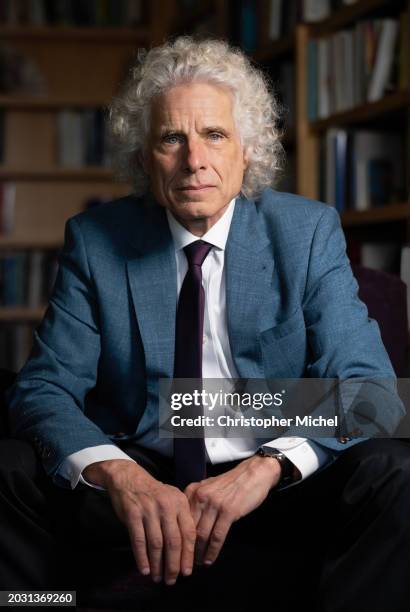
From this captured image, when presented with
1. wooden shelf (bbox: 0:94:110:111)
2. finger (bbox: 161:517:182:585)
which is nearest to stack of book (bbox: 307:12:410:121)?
wooden shelf (bbox: 0:94:110:111)

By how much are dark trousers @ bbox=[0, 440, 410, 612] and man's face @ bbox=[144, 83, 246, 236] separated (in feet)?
1.80

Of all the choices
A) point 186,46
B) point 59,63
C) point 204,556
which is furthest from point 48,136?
point 204,556

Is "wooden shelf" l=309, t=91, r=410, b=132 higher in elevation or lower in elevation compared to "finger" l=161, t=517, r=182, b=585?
higher

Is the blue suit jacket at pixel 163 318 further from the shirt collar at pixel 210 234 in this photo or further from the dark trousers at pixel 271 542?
the dark trousers at pixel 271 542

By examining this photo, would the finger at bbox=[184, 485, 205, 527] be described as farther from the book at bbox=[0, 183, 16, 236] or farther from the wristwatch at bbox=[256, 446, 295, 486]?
the book at bbox=[0, 183, 16, 236]

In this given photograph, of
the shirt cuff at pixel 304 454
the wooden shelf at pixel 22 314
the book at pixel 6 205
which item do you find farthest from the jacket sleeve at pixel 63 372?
the book at pixel 6 205

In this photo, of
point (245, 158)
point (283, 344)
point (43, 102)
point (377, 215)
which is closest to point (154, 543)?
point (283, 344)

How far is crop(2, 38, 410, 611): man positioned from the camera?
1.45m

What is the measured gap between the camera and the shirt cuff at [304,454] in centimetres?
148

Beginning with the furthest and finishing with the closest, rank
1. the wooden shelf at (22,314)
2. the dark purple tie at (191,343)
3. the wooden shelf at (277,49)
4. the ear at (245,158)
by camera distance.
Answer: the wooden shelf at (22,314), the wooden shelf at (277,49), the ear at (245,158), the dark purple tie at (191,343)

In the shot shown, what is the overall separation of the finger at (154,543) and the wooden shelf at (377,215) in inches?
64.9

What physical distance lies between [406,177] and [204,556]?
5.98ft

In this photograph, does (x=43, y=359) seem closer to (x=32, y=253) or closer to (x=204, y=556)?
(x=204, y=556)

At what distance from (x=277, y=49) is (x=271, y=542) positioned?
2375 millimetres
